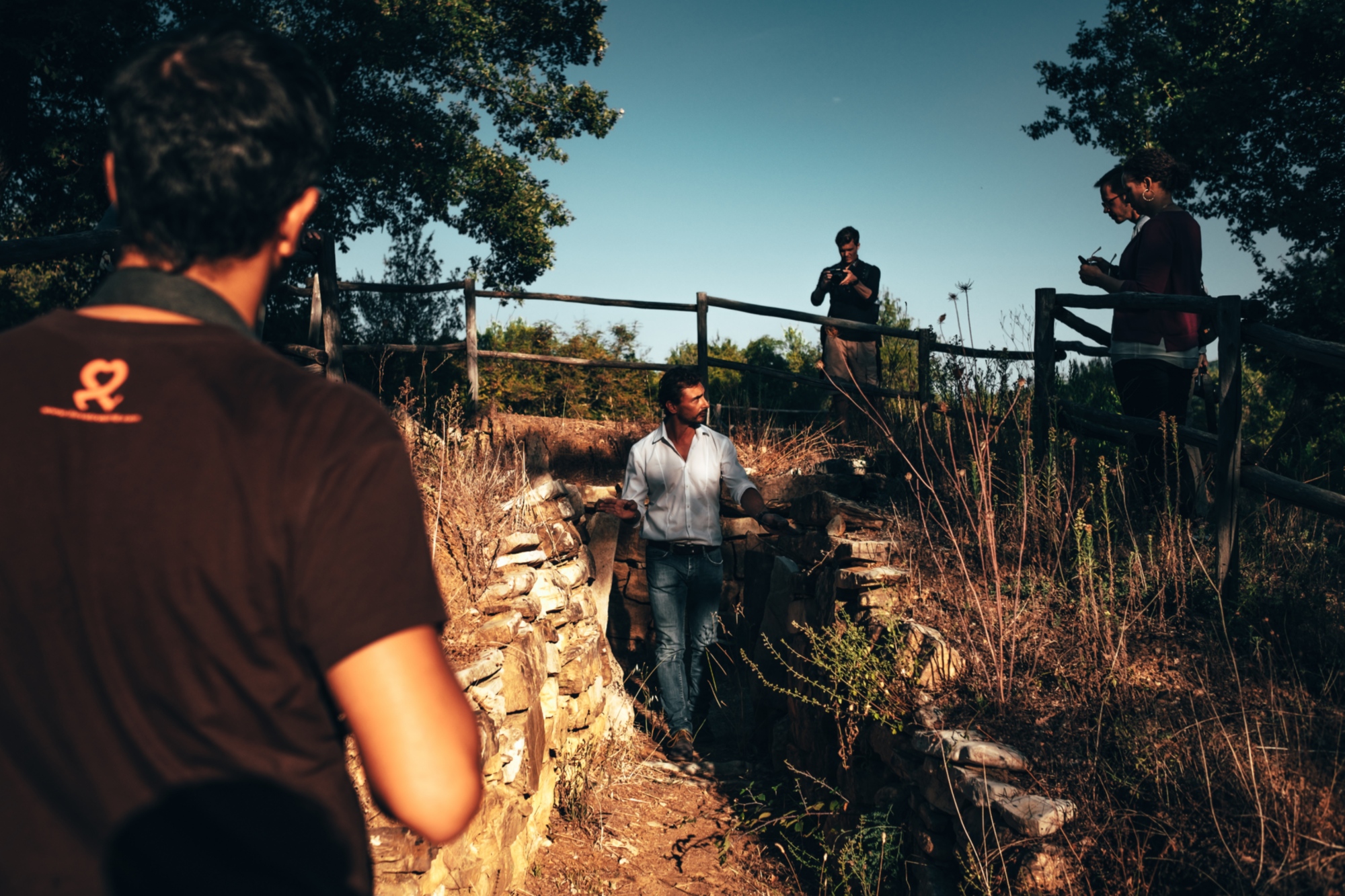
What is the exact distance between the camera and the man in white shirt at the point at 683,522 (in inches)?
215

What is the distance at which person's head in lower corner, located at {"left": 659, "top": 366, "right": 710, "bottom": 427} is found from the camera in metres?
5.59

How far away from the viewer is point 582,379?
10.1 m

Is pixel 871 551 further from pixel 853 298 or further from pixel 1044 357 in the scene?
pixel 853 298

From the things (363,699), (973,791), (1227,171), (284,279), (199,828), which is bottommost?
(973,791)

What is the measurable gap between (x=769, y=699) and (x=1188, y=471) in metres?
2.91

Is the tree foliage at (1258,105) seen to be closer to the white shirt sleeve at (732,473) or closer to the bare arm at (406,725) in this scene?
the white shirt sleeve at (732,473)

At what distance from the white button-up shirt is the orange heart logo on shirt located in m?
4.62

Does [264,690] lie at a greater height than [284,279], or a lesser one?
lesser

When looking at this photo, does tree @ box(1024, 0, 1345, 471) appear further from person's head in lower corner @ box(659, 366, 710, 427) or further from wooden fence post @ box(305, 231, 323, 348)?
wooden fence post @ box(305, 231, 323, 348)

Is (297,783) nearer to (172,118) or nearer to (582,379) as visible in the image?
(172,118)

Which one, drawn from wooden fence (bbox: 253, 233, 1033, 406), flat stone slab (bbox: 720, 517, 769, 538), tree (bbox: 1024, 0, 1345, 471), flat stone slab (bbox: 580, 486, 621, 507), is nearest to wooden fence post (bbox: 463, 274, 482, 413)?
wooden fence (bbox: 253, 233, 1033, 406)

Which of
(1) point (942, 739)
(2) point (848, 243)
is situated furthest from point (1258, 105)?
(1) point (942, 739)

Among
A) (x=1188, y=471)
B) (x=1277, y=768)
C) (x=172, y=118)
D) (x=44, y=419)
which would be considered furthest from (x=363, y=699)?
(x=1188, y=471)

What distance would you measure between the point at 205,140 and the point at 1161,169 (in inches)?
185
